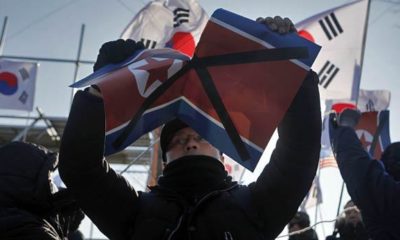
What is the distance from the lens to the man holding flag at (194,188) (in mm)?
1274

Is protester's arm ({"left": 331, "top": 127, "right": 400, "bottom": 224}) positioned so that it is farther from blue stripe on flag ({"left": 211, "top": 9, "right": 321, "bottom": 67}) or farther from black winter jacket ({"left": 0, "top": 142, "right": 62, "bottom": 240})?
black winter jacket ({"left": 0, "top": 142, "right": 62, "bottom": 240})

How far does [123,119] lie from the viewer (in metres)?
1.41

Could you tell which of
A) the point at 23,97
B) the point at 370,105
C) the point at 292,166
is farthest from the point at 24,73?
the point at 292,166

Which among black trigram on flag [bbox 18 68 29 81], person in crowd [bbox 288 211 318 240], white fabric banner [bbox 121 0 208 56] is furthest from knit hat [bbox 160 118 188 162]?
black trigram on flag [bbox 18 68 29 81]

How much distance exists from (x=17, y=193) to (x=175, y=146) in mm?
539

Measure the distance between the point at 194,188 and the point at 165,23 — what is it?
13.7ft

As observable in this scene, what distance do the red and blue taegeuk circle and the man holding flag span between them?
7165mm

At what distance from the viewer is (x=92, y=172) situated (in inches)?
52.2

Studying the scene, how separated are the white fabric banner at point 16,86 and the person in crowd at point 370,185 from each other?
22.5ft

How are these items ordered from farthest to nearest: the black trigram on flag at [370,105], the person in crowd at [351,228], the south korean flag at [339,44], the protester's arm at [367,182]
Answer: the black trigram on flag at [370,105], the south korean flag at [339,44], the person in crowd at [351,228], the protester's arm at [367,182]

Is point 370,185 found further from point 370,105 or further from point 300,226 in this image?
point 370,105

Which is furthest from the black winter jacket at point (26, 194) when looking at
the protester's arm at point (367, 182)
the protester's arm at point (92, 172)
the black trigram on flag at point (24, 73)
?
the black trigram on flag at point (24, 73)

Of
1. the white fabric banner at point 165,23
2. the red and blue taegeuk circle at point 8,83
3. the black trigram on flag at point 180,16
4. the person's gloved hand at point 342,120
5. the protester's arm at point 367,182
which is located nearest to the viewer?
the protester's arm at point 367,182

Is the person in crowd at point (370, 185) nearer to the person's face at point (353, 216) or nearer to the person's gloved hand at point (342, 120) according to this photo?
the person's gloved hand at point (342, 120)
